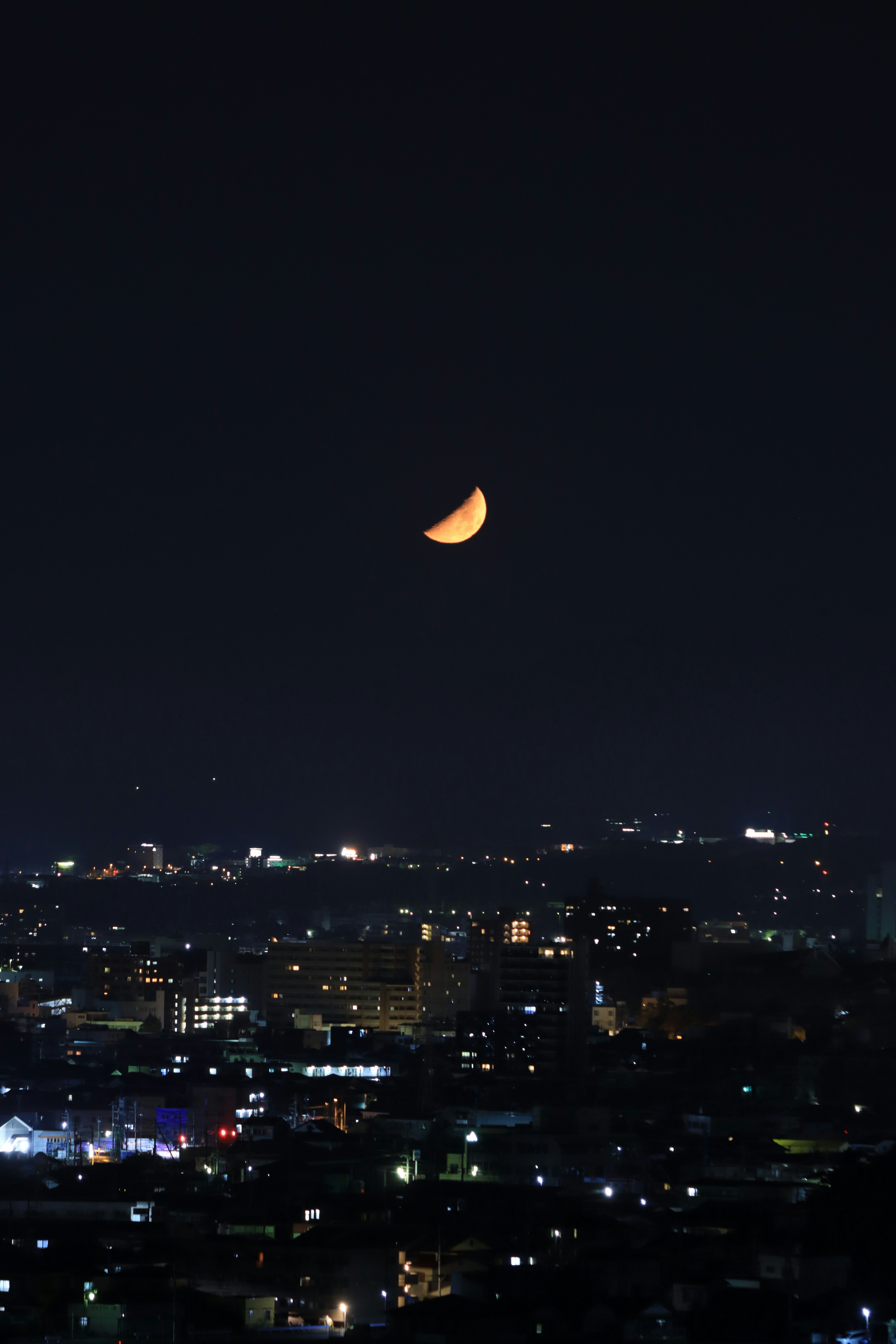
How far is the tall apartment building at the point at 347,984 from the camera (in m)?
22.0

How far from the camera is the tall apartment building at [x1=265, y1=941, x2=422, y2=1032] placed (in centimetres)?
2198

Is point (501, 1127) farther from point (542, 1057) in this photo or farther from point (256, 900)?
point (256, 900)

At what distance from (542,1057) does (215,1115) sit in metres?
5.14

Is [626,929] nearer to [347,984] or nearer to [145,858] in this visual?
[347,984]

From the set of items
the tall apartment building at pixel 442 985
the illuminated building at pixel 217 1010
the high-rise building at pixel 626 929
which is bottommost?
the illuminated building at pixel 217 1010

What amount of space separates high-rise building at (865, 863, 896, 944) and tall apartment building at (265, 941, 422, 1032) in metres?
8.65

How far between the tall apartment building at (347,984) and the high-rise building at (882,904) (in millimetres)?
8651

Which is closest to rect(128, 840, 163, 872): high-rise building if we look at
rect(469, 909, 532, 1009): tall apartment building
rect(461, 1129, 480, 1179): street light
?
rect(469, 909, 532, 1009): tall apartment building

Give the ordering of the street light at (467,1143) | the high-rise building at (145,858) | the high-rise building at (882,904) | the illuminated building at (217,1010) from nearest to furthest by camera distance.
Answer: the street light at (467,1143) < the illuminated building at (217,1010) < the high-rise building at (882,904) < the high-rise building at (145,858)

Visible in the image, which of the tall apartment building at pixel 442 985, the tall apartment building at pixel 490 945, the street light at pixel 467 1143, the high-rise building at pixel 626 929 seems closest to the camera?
the street light at pixel 467 1143

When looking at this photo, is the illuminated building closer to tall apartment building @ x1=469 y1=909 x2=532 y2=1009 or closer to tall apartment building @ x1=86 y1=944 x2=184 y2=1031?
tall apartment building @ x1=86 y1=944 x2=184 y2=1031

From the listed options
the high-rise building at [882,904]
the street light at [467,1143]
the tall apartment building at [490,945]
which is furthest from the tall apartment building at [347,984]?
the street light at [467,1143]

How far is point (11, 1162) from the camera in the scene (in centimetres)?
980

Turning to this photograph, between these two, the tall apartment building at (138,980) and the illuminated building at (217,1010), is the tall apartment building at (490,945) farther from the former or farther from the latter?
the tall apartment building at (138,980)
